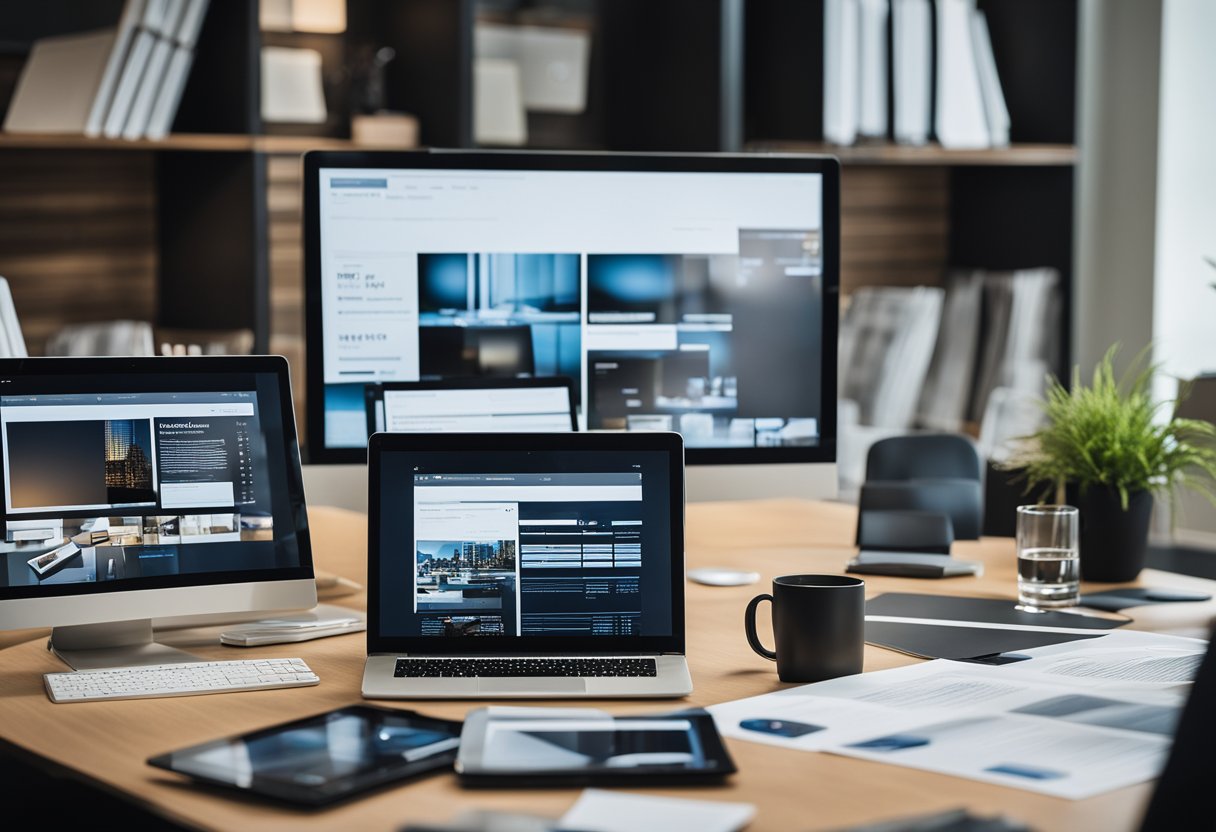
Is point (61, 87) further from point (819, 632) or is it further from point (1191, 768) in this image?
point (1191, 768)

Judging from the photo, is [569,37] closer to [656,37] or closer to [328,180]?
[656,37]

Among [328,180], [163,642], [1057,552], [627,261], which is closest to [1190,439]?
[1057,552]

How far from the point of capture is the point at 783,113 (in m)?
4.00

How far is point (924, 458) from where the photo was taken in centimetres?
235

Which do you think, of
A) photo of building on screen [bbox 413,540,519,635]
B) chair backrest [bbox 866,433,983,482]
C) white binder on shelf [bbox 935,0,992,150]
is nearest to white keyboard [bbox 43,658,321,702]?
photo of building on screen [bbox 413,540,519,635]

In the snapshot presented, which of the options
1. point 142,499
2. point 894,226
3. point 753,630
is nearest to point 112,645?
point 142,499

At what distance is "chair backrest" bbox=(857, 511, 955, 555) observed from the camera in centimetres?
200

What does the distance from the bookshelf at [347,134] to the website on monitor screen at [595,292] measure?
1.80 m

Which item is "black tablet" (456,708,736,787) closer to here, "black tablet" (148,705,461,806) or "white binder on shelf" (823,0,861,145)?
"black tablet" (148,705,461,806)

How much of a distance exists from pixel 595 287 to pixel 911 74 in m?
2.42

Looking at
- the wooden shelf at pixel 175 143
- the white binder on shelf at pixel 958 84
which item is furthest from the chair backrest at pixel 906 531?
the white binder on shelf at pixel 958 84

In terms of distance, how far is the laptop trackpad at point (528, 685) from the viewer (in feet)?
4.39

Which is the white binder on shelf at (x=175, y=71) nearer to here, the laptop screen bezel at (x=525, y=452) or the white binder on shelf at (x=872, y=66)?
the white binder on shelf at (x=872, y=66)

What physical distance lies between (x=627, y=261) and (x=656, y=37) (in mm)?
2323
